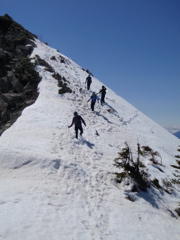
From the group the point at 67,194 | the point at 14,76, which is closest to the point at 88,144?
the point at 67,194

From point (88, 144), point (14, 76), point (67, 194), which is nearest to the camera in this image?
point (67, 194)

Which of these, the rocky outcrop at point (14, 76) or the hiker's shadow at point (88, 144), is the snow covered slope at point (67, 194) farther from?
the rocky outcrop at point (14, 76)

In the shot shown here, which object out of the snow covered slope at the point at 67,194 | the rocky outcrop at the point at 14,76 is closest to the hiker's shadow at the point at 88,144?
the snow covered slope at the point at 67,194

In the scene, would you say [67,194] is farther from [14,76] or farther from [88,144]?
[14,76]

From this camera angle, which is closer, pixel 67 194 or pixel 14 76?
pixel 67 194

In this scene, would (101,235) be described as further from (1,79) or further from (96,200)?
(1,79)

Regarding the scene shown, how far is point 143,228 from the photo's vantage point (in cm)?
573

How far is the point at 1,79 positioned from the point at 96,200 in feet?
59.5

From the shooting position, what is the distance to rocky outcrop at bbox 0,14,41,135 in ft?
50.8

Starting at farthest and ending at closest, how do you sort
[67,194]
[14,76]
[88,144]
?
[14,76] < [88,144] < [67,194]

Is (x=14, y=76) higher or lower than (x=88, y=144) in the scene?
higher

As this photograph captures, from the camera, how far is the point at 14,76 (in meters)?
19.2

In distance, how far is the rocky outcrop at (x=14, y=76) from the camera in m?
15.5

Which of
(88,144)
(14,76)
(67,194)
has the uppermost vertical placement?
(14,76)
